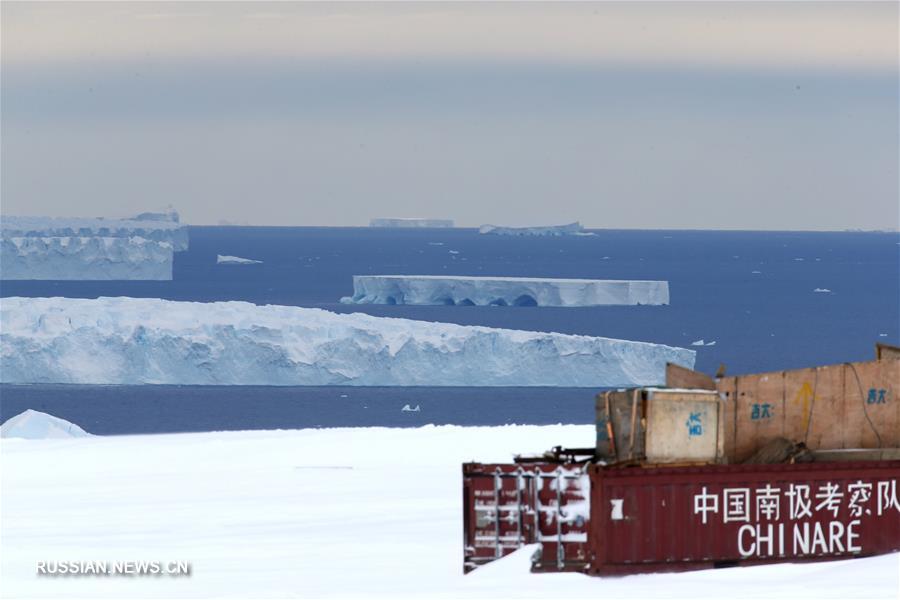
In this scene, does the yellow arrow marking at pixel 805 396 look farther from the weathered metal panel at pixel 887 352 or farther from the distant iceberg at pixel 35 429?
the distant iceberg at pixel 35 429

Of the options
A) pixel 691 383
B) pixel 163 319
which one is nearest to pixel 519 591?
pixel 691 383

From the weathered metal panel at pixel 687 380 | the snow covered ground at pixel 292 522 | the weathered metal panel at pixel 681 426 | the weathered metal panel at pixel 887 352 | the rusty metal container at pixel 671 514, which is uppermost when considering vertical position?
the weathered metal panel at pixel 887 352

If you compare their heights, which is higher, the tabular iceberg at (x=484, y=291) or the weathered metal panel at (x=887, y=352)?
the tabular iceberg at (x=484, y=291)

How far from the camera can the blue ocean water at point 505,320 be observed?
176ft

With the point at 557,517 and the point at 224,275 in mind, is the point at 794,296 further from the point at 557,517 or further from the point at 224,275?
the point at 557,517

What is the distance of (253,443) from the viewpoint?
19.4 meters

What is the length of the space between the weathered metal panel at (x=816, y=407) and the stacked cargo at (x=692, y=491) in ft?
0.05

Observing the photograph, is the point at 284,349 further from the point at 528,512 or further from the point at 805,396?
the point at 528,512

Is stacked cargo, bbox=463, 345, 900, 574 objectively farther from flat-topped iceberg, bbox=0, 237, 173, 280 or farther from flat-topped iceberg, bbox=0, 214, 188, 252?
flat-topped iceberg, bbox=0, 214, 188, 252

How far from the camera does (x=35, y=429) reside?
950 inches

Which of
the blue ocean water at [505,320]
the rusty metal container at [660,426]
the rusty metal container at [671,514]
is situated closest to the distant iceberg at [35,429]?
the rusty metal container at [671,514]

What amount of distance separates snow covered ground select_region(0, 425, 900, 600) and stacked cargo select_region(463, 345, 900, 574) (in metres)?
0.16

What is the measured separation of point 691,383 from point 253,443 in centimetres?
938

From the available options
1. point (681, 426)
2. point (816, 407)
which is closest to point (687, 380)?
point (681, 426)
